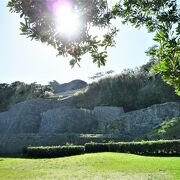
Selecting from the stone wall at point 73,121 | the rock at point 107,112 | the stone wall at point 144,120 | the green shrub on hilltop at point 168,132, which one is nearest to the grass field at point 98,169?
the green shrub on hilltop at point 168,132

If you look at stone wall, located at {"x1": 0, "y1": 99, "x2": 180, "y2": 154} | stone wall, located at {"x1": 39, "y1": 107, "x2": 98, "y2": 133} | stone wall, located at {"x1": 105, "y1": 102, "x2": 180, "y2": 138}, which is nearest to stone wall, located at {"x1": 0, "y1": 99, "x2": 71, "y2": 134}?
stone wall, located at {"x1": 0, "y1": 99, "x2": 180, "y2": 154}

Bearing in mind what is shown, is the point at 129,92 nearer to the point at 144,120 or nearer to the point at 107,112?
the point at 107,112

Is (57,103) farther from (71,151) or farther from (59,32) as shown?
(59,32)

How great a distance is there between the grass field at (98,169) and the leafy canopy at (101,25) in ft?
34.1

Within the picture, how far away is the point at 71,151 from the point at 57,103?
2121 cm

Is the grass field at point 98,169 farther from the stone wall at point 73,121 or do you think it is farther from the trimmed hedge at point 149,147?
the stone wall at point 73,121

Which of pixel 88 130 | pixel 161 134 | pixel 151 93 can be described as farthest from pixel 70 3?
pixel 151 93

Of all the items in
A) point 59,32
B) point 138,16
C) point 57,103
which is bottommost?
point 59,32

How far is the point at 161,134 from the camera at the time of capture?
37031 mm

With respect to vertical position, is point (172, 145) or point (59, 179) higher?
point (172, 145)

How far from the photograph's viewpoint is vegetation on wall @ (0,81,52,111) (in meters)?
69.7

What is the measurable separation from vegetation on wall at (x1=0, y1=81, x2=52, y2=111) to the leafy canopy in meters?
60.4

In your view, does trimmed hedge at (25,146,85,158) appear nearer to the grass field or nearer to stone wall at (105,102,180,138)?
the grass field

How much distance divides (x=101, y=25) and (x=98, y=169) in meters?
14.6
